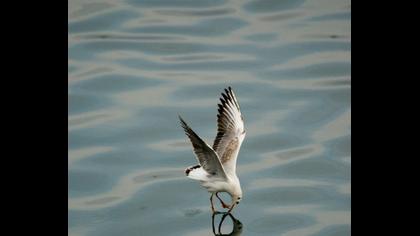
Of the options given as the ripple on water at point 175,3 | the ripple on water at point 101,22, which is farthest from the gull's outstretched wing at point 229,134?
the ripple on water at point 175,3

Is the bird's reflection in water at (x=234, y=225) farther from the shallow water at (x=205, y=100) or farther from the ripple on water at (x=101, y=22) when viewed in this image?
the ripple on water at (x=101, y=22)

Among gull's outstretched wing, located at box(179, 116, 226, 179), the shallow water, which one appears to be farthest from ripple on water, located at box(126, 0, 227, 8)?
gull's outstretched wing, located at box(179, 116, 226, 179)

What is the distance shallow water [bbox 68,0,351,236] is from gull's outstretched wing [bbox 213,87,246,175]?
1.59 ft

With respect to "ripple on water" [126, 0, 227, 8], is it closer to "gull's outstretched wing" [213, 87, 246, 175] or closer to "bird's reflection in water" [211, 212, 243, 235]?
"gull's outstretched wing" [213, 87, 246, 175]

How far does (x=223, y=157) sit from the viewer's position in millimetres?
6258

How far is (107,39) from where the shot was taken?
1053cm

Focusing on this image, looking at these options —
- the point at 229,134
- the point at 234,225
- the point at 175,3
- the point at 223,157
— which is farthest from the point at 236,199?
the point at 175,3

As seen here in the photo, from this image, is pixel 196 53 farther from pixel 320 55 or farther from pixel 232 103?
pixel 232 103

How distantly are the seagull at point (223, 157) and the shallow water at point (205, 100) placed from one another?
0.33 meters

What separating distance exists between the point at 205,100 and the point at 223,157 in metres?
2.48

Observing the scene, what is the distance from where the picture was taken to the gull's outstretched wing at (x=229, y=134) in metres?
6.22

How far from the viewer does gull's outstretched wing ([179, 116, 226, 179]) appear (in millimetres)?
5484

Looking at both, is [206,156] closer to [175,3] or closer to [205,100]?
[205,100]
